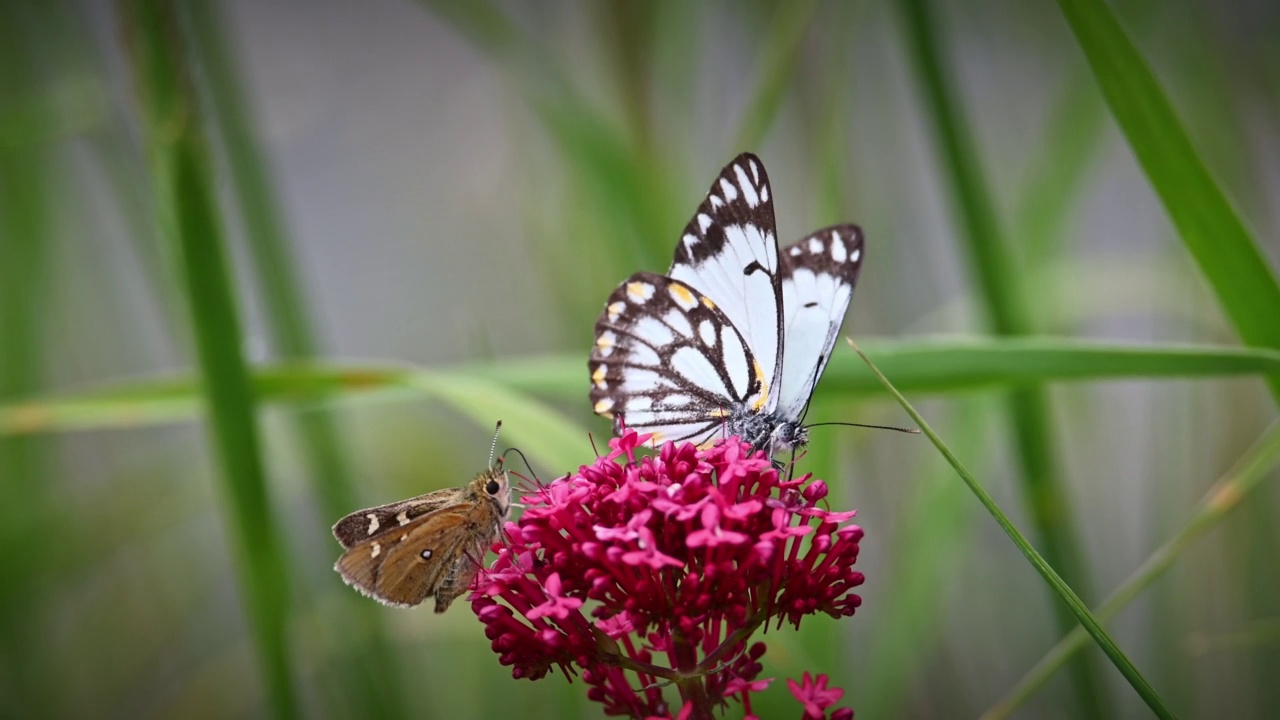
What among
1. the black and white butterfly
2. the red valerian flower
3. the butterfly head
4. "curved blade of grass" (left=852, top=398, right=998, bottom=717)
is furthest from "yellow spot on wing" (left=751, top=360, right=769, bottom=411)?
"curved blade of grass" (left=852, top=398, right=998, bottom=717)

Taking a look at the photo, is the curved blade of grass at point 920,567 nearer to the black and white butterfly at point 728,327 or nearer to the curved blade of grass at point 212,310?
the black and white butterfly at point 728,327

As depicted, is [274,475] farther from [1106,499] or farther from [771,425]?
[1106,499]

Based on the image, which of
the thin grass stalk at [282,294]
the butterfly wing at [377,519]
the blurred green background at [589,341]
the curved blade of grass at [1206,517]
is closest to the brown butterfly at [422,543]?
the butterfly wing at [377,519]

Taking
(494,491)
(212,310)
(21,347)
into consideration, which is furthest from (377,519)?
(21,347)

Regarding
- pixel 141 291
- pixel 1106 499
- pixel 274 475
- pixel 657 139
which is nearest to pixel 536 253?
pixel 657 139

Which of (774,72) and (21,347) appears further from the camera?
(21,347)

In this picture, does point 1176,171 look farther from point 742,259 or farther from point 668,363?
point 668,363
